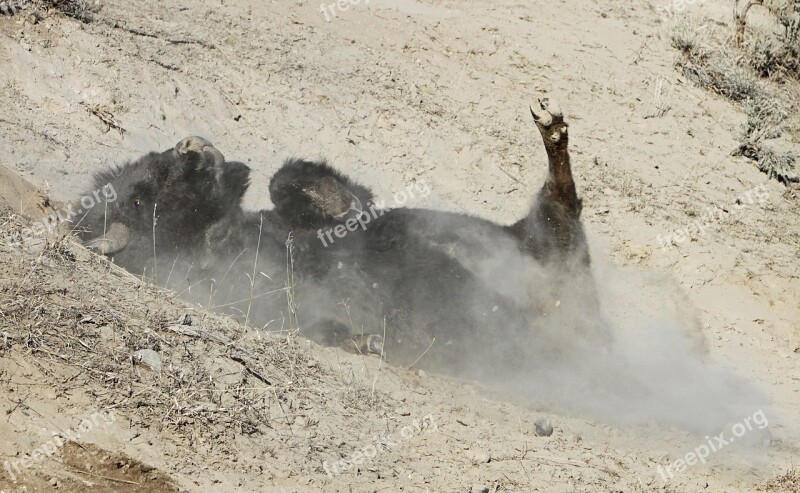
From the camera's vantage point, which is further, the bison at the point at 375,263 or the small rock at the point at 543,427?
the bison at the point at 375,263

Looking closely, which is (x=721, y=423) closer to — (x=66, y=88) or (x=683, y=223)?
(x=683, y=223)

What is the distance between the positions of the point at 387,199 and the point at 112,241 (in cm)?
231

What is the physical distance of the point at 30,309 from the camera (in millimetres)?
4199

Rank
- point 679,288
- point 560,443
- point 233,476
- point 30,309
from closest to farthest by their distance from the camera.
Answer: point 233,476
point 30,309
point 560,443
point 679,288

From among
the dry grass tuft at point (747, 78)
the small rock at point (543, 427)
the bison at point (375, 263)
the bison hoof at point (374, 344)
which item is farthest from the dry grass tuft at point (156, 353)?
the dry grass tuft at point (747, 78)

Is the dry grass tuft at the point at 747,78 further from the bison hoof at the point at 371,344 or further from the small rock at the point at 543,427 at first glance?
the bison hoof at the point at 371,344

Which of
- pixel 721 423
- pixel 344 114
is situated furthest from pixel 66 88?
pixel 721 423

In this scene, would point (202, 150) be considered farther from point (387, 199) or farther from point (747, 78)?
point (747, 78)

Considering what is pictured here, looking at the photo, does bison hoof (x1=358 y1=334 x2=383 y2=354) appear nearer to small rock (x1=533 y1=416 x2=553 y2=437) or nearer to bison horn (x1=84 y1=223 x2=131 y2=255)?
small rock (x1=533 y1=416 x2=553 y2=437)

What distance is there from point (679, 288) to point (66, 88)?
5.51 meters

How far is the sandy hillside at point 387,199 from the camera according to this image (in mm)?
3996

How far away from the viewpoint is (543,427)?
4938 mm

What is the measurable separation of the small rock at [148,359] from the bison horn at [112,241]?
63.1 inches

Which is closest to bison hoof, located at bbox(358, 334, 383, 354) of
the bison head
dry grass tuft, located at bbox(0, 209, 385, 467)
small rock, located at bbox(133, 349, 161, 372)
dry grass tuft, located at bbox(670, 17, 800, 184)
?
dry grass tuft, located at bbox(0, 209, 385, 467)
